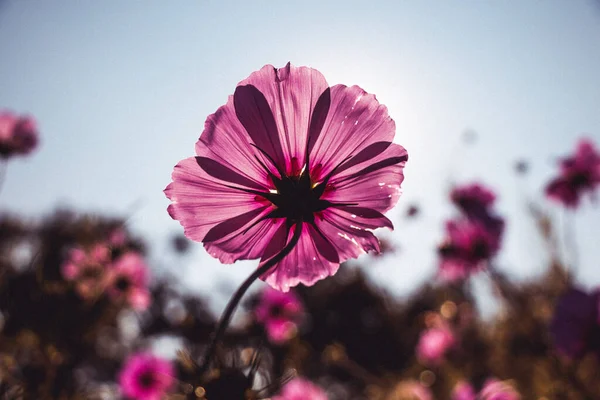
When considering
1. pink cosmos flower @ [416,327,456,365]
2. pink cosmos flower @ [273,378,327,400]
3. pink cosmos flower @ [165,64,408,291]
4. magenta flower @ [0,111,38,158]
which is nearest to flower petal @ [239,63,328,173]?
pink cosmos flower @ [165,64,408,291]

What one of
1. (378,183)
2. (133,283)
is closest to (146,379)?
(133,283)

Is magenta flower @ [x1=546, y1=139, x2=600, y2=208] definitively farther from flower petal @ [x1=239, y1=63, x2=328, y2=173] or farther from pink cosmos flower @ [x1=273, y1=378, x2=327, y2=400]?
flower petal @ [x1=239, y1=63, x2=328, y2=173]

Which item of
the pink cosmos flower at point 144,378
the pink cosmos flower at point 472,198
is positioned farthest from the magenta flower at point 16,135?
the pink cosmos flower at point 472,198

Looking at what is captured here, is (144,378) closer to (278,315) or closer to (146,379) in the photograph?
(146,379)

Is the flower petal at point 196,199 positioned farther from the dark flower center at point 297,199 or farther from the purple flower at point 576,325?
the purple flower at point 576,325

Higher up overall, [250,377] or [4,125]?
[4,125]

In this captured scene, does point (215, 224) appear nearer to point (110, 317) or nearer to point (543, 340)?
point (110, 317)

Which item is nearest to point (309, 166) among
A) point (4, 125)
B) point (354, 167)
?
point (354, 167)
